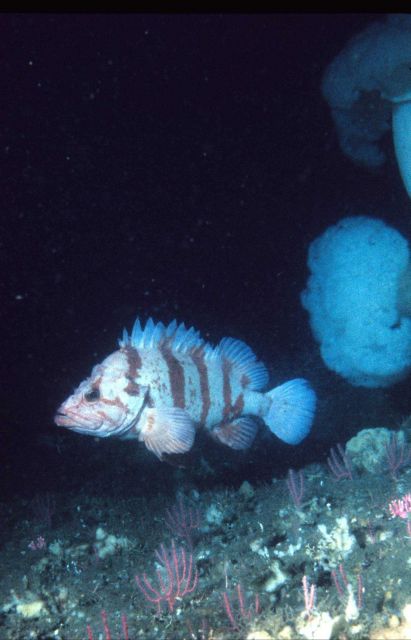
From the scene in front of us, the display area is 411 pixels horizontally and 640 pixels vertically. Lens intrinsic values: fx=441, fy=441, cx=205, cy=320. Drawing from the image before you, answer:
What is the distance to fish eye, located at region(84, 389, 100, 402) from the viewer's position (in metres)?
3.91

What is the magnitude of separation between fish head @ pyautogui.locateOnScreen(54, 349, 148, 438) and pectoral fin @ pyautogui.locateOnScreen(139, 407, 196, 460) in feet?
0.43

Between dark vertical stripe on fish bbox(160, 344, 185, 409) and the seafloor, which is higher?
dark vertical stripe on fish bbox(160, 344, 185, 409)

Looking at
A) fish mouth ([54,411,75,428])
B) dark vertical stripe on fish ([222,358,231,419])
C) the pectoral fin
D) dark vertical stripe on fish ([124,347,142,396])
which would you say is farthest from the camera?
dark vertical stripe on fish ([222,358,231,419])

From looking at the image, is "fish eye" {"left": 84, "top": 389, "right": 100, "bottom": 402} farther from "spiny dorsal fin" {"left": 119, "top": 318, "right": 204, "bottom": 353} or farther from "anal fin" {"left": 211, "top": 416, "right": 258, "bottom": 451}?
"anal fin" {"left": 211, "top": 416, "right": 258, "bottom": 451}

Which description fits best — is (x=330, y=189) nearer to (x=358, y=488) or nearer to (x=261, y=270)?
(x=261, y=270)

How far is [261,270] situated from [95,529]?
775cm

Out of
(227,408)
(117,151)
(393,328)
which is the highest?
(117,151)

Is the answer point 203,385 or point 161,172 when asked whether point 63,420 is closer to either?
point 203,385

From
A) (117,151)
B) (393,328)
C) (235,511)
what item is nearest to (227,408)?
(235,511)

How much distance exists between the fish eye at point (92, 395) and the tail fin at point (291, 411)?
177 centimetres

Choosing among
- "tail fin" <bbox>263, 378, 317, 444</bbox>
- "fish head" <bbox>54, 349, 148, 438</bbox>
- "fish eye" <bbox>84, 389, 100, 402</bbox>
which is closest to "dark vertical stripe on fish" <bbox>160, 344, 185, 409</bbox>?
"fish head" <bbox>54, 349, 148, 438</bbox>

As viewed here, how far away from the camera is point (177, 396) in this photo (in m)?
4.28

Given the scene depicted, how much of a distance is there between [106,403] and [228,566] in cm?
190

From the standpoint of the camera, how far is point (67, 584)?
4.43 m
